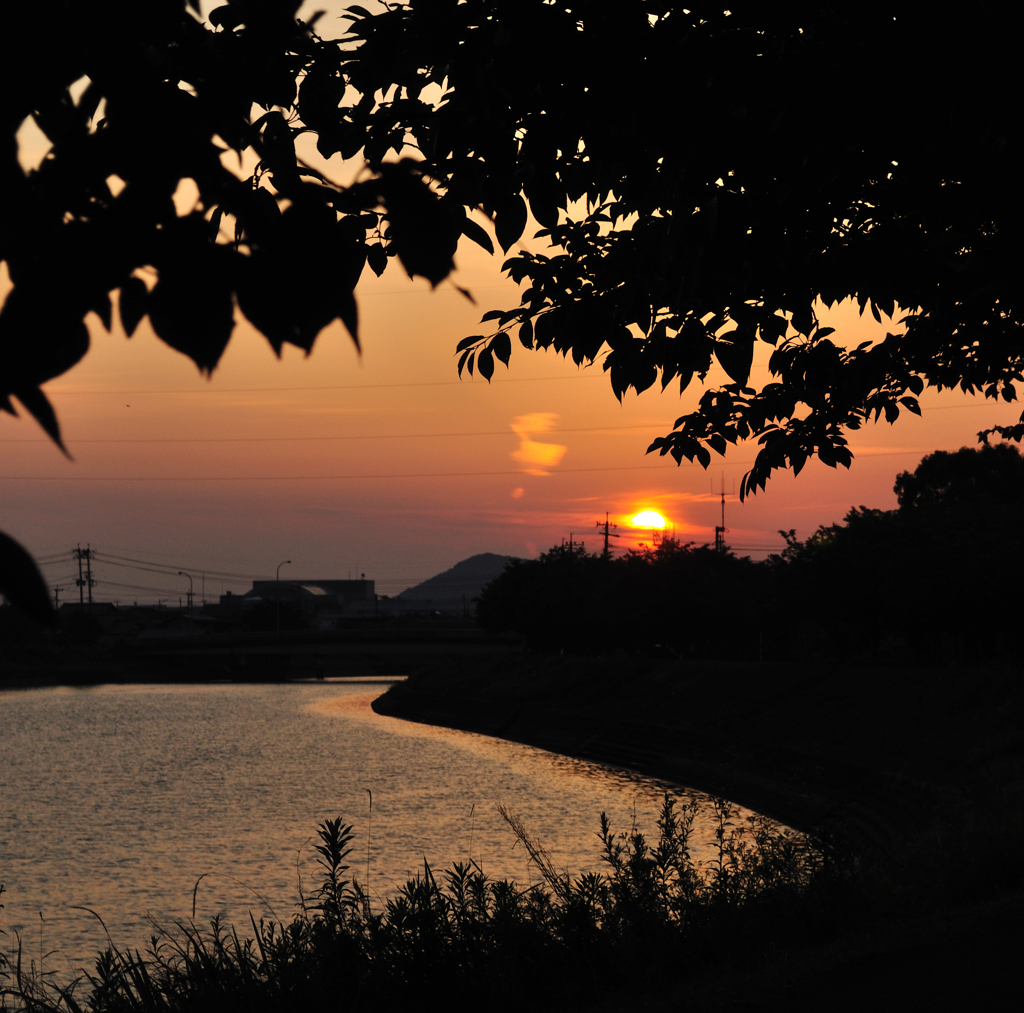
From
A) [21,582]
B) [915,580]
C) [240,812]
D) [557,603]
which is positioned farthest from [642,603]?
[21,582]

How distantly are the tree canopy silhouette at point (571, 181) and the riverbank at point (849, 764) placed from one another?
13.3ft

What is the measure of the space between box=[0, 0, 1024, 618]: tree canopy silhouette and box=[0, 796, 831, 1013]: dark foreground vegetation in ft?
14.1

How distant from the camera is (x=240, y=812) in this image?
34188 millimetres

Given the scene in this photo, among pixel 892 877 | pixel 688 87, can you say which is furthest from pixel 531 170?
pixel 892 877

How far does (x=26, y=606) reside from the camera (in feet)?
4.70

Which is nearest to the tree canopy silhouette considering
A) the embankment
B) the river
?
the river

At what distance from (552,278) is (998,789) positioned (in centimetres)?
1782

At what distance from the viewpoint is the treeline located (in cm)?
4050

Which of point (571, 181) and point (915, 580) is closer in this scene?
point (571, 181)

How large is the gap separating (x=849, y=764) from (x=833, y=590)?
15.7 metres

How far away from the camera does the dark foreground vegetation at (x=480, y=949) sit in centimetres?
817

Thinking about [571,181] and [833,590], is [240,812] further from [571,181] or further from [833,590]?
[571,181]

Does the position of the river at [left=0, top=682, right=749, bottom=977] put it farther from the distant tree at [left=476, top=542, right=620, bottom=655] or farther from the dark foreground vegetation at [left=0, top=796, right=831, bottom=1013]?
the distant tree at [left=476, top=542, right=620, bottom=655]

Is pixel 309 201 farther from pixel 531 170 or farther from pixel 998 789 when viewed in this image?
pixel 998 789
